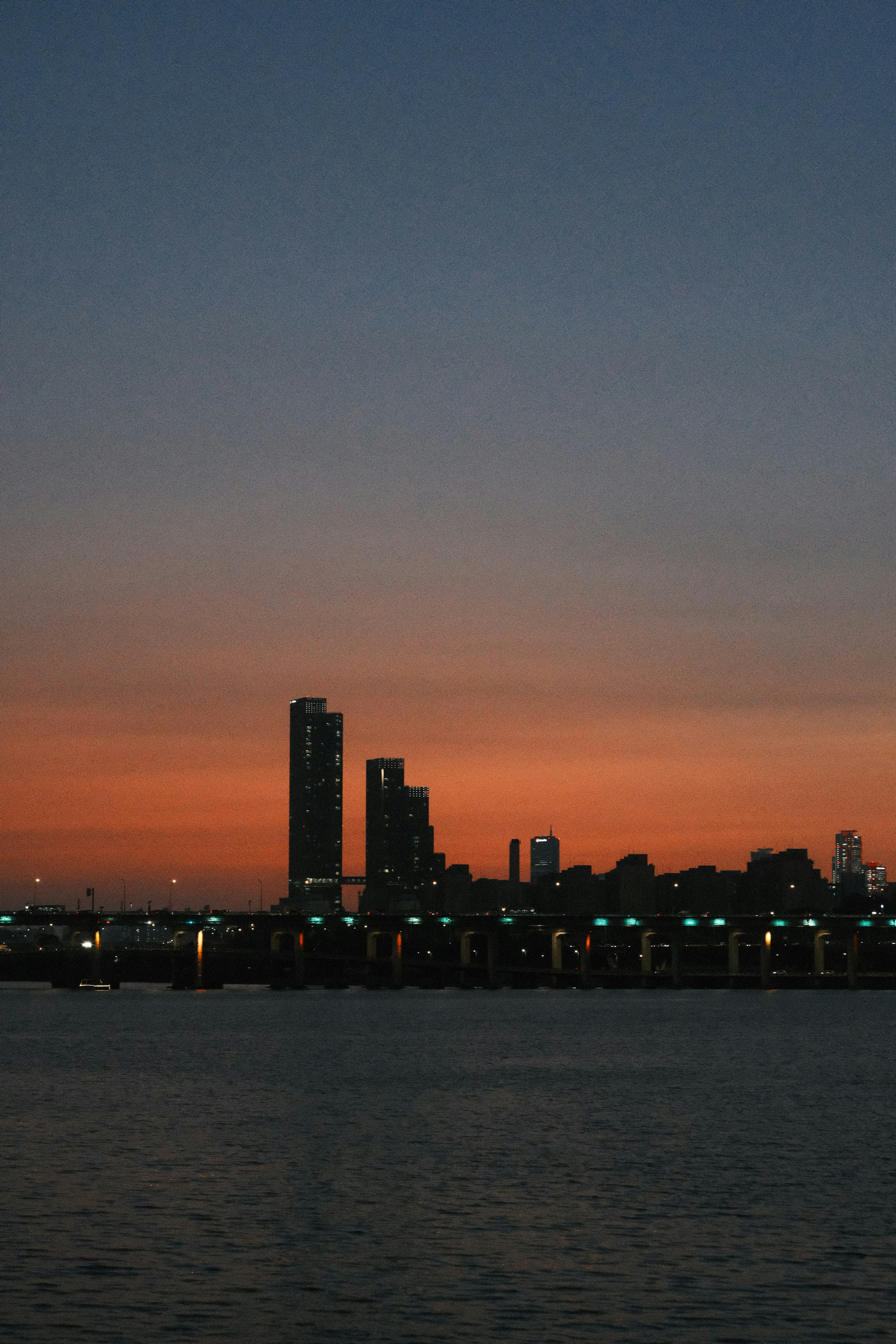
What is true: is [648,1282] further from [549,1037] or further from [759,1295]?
[549,1037]

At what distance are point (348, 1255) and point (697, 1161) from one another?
78.1ft

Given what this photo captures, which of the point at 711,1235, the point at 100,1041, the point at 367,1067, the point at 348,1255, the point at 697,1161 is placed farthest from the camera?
the point at 100,1041

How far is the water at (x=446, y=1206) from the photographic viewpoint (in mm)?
34969

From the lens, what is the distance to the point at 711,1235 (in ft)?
149

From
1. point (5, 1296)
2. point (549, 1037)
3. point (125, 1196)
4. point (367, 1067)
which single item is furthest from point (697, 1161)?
point (549, 1037)

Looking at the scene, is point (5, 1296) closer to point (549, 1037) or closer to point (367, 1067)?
point (367, 1067)

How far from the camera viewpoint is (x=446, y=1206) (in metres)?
50.7

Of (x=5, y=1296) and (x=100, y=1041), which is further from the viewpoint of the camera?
(x=100, y=1041)

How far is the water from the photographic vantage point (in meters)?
35.0

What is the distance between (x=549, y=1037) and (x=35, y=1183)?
106275 millimetres

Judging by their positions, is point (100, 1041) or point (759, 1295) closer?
point (759, 1295)

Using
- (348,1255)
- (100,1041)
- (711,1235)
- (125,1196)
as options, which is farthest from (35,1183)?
(100,1041)

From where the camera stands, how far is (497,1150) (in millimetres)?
65625

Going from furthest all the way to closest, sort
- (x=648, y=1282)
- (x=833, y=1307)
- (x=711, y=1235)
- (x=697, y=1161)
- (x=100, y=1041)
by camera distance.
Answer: (x=100, y=1041)
(x=697, y=1161)
(x=711, y=1235)
(x=648, y=1282)
(x=833, y=1307)
